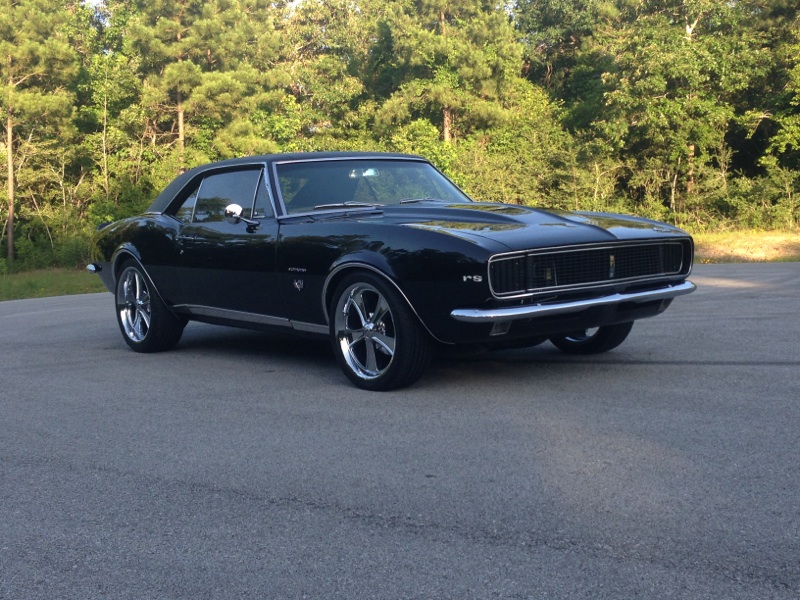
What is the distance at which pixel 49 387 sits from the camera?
6922 millimetres

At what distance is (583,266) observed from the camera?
19.7 feet

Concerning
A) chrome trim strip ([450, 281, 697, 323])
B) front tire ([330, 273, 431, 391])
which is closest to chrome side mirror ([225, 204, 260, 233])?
front tire ([330, 273, 431, 391])

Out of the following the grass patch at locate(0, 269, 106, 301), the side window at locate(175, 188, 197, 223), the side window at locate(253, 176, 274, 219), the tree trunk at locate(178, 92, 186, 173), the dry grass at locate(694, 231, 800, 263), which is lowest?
the grass patch at locate(0, 269, 106, 301)

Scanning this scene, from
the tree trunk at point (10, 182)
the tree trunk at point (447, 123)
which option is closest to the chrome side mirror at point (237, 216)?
the tree trunk at point (10, 182)

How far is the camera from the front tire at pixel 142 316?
325 inches

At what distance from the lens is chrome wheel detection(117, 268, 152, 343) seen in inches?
333

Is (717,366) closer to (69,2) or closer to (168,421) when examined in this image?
(168,421)

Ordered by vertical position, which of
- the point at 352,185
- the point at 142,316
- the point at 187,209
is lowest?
the point at 142,316

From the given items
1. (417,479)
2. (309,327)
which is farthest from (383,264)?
(417,479)

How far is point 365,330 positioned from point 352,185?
1.41 metres

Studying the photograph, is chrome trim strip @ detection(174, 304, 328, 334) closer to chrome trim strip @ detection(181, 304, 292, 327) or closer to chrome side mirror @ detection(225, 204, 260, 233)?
chrome trim strip @ detection(181, 304, 292, 327)

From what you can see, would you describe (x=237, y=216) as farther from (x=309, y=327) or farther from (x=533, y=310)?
(x=533, y=310)

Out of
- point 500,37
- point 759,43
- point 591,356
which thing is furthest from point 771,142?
point 591,356

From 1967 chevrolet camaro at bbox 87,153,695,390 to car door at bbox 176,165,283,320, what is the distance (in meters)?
0.01
